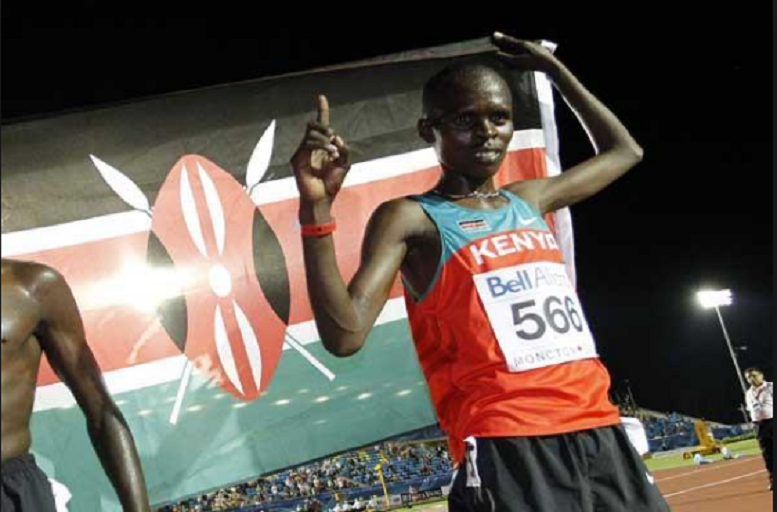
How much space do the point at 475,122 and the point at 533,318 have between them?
1.92ft

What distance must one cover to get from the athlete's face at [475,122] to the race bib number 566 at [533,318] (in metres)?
0.35

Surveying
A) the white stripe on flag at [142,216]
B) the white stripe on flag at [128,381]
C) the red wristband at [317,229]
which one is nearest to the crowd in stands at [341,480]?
the white stripe on flag at [142,216]

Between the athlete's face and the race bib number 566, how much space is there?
1.16 ft

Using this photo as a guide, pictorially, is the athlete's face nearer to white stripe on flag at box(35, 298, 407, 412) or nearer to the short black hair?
the short black hair

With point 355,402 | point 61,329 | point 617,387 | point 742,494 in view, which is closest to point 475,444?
point 61,329

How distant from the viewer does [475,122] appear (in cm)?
245

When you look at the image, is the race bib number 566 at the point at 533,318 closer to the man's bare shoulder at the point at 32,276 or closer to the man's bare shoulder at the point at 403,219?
the man's bare shoulder at the point at 403,219

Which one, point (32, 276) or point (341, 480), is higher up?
point (32, 276)

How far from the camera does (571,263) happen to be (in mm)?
3775

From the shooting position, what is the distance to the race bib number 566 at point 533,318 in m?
2.25

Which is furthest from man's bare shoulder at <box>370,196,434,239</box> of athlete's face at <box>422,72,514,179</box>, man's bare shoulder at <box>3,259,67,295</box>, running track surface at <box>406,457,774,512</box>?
running track surface at <box>406,457,774,512</box>

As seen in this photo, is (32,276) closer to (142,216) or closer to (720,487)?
(142,216)

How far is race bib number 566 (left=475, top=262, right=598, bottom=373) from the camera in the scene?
225cm

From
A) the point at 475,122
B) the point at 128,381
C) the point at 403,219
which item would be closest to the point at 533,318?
the point at 403,219
